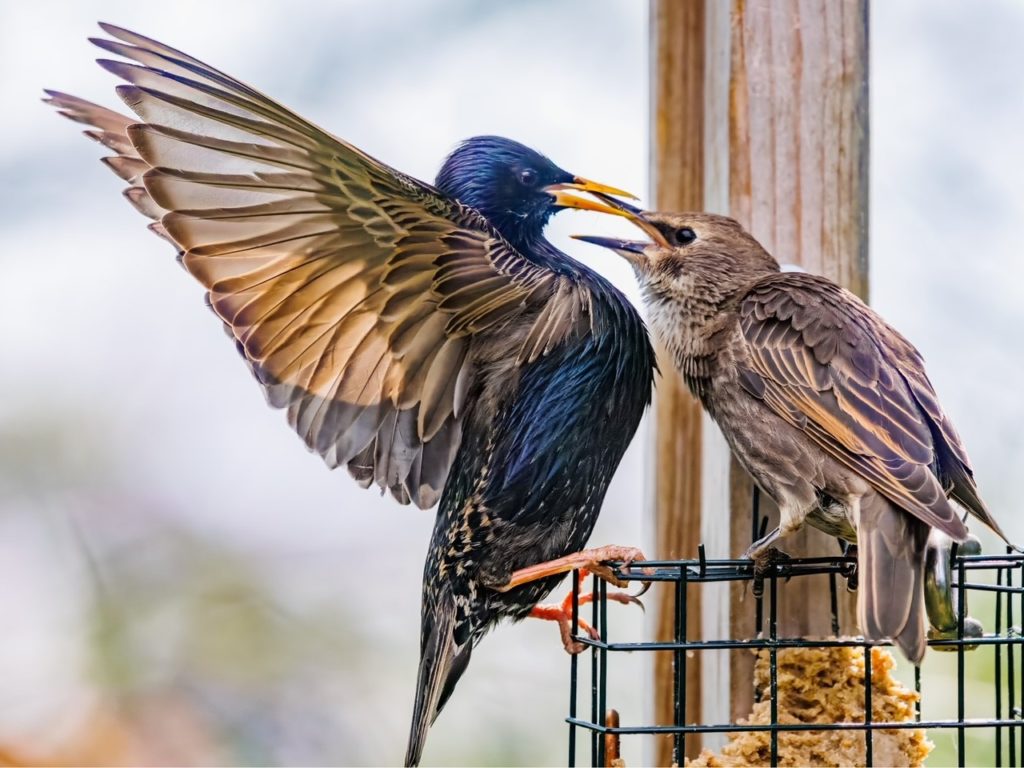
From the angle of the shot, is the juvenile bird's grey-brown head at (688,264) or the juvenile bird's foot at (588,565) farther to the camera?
the juvenile bird's grey-brown head at (688,264)

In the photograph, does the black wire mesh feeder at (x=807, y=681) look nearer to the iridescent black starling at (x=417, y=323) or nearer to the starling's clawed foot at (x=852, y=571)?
the starling's clawed foot at (x=852, y=571)

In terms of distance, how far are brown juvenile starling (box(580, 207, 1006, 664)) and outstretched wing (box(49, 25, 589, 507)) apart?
27 centimetres

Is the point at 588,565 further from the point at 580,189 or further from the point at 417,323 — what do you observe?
the point at 580,189

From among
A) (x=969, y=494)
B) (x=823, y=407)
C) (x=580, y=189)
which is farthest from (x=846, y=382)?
(x=580, y=189)

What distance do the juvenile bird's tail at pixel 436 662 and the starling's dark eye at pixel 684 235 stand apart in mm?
891

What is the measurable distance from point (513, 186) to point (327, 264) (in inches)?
22.6

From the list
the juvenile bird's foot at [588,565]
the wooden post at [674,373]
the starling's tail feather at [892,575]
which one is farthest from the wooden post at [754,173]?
the starling's tail feather at [892,575]

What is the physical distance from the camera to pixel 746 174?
2.68 m

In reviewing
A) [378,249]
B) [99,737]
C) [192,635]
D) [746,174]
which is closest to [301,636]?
[192,635]

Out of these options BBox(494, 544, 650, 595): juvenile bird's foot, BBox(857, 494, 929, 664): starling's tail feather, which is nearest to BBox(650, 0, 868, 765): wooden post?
BBox(494, 544, 650, 595): juvenile bird's foot

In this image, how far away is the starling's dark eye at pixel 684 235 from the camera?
107 inches

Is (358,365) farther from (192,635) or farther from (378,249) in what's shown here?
(192,635)

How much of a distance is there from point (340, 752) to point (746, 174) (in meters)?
2.06

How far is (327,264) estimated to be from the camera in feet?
8.27
